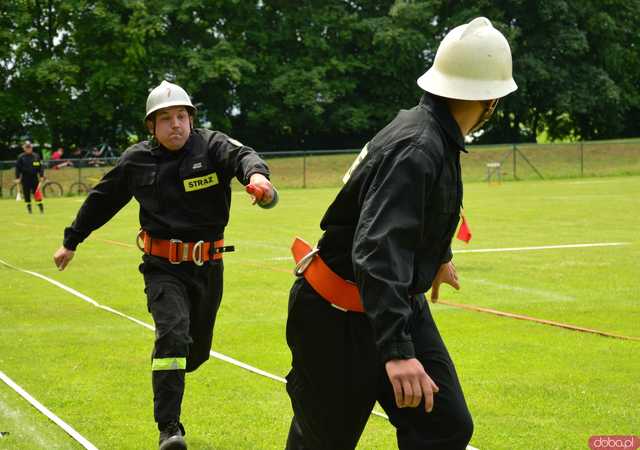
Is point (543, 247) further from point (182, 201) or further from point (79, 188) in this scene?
point (79, 188)

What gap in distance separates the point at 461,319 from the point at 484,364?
2051 mm

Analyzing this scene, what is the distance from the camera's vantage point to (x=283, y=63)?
59656 mm

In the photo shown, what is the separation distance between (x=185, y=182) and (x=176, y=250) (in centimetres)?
42

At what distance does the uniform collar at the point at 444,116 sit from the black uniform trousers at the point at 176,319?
8.43 feet

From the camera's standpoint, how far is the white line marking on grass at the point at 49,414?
5.68m

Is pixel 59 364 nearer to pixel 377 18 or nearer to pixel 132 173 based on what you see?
pixel 132 173

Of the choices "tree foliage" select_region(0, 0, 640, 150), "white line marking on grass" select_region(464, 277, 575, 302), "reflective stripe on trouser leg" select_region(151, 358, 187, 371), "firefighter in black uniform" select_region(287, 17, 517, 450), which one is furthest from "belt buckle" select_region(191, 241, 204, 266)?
"tree foliage" select_region(0, 0, 640, 150)

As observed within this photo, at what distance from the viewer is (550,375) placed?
7133mm

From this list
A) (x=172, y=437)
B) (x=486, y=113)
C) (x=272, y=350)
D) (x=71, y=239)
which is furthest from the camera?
(x=272, y=350)

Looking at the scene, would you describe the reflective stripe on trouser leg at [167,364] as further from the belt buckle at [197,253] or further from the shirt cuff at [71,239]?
the shirt cuff at [71,239]

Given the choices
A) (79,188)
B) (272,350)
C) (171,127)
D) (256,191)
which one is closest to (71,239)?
(171,127)

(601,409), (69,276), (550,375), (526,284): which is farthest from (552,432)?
(69,276)

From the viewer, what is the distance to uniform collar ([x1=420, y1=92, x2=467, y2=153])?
3.44m

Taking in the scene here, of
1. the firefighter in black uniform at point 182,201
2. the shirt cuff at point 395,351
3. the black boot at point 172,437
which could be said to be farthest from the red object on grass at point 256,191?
the shirt cuff at point 395,351
